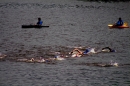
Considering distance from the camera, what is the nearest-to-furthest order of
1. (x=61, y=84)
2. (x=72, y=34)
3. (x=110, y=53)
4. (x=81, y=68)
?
(x=61, y=84), (x=81, y=68), (x=110, y=53), (x=72, y=34)

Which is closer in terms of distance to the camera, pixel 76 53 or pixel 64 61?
pixel 64 61

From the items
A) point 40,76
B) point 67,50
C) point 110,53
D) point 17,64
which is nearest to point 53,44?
point 67,50

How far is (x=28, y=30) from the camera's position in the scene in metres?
79.3

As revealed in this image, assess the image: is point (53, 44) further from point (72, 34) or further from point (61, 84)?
point (61, 84)

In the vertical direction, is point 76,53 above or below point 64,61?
above

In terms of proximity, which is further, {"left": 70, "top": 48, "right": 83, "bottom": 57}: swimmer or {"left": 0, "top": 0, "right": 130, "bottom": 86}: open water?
{"left": 70, "top": 48, "right": 83, "bottom": 57}: swimmer

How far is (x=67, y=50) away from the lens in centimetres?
5519

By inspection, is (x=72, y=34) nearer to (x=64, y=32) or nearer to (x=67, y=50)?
(x=64, y=32)

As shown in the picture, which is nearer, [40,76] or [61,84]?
[61,84]

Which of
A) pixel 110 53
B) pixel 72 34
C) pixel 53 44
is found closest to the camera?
pixel 110 53

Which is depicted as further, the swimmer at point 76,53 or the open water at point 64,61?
the swimmer at point 76,53

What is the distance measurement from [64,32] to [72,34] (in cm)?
397

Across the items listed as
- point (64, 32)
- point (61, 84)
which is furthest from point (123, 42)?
point (61, 84)

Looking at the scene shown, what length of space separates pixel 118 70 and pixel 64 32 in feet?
116
